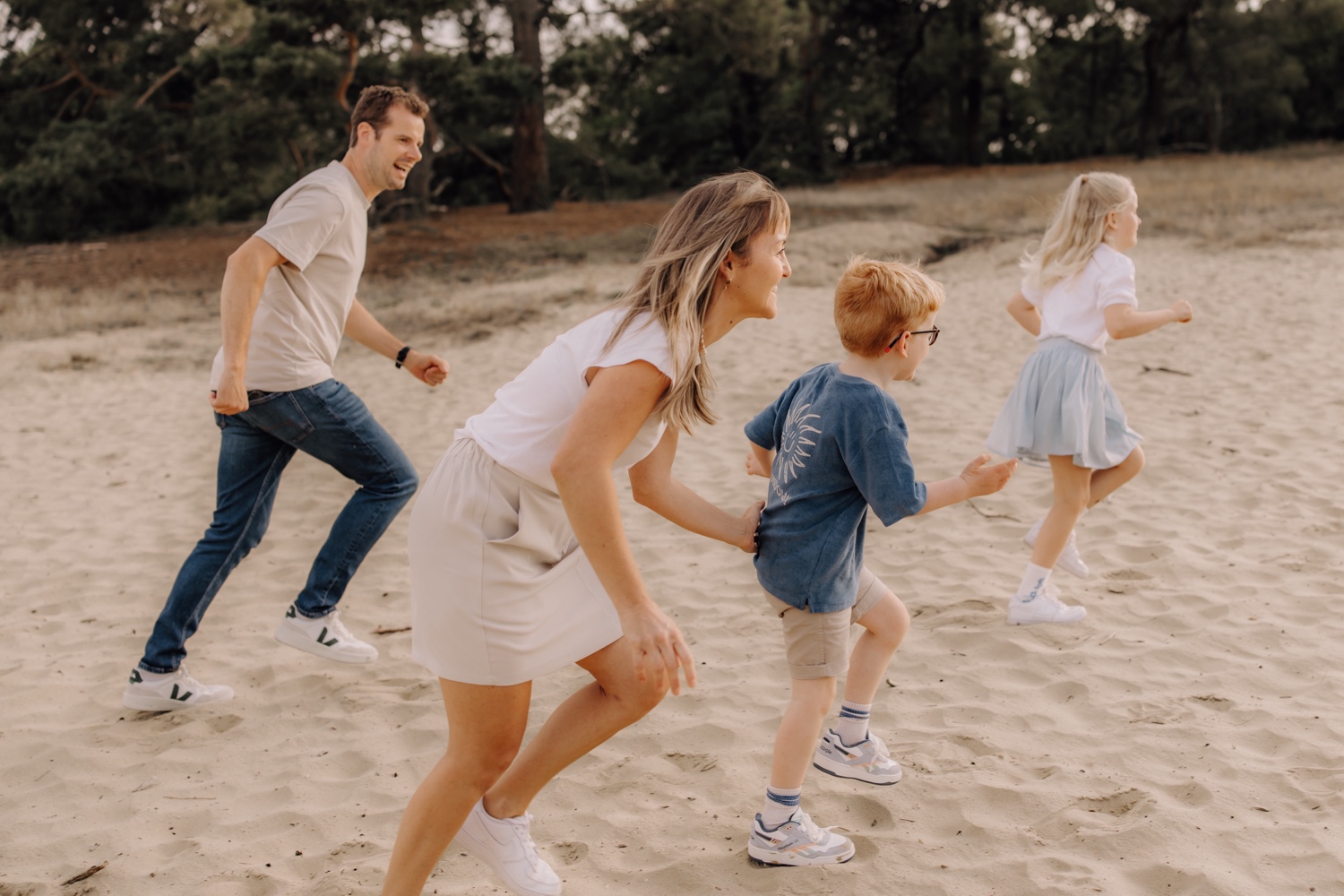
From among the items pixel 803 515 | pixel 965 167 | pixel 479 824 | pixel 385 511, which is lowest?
pixel 479 824

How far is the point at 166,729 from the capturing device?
11.8 ft

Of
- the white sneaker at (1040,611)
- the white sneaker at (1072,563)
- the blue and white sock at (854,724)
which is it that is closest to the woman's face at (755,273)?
the blue and white sock at (854,724)

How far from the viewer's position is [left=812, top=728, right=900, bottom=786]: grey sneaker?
3.05 metres

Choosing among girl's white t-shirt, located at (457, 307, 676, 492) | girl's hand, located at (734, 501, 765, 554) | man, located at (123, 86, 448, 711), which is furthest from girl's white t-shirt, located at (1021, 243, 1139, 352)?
girl's white t-shirt, located at (457, 307, 676, 492)

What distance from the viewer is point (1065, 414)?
403 cm

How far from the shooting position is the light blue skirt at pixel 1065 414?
402 centimetres

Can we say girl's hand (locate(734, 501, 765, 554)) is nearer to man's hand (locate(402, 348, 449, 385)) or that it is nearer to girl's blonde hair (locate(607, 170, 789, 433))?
girl's blonde hair (locate(607, 170, 789, 433))

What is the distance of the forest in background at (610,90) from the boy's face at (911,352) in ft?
33.8

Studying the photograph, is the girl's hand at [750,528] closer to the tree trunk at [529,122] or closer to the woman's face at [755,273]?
the woman's face at [755,273]

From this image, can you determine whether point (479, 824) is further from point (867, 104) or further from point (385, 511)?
point (867, 104)

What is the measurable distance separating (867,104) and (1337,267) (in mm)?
27309

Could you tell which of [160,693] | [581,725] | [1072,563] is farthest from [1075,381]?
[160,693]

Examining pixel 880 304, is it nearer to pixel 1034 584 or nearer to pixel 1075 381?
pixel 1075 381

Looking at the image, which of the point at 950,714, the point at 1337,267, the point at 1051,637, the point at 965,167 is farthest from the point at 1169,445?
the point at 965,167
